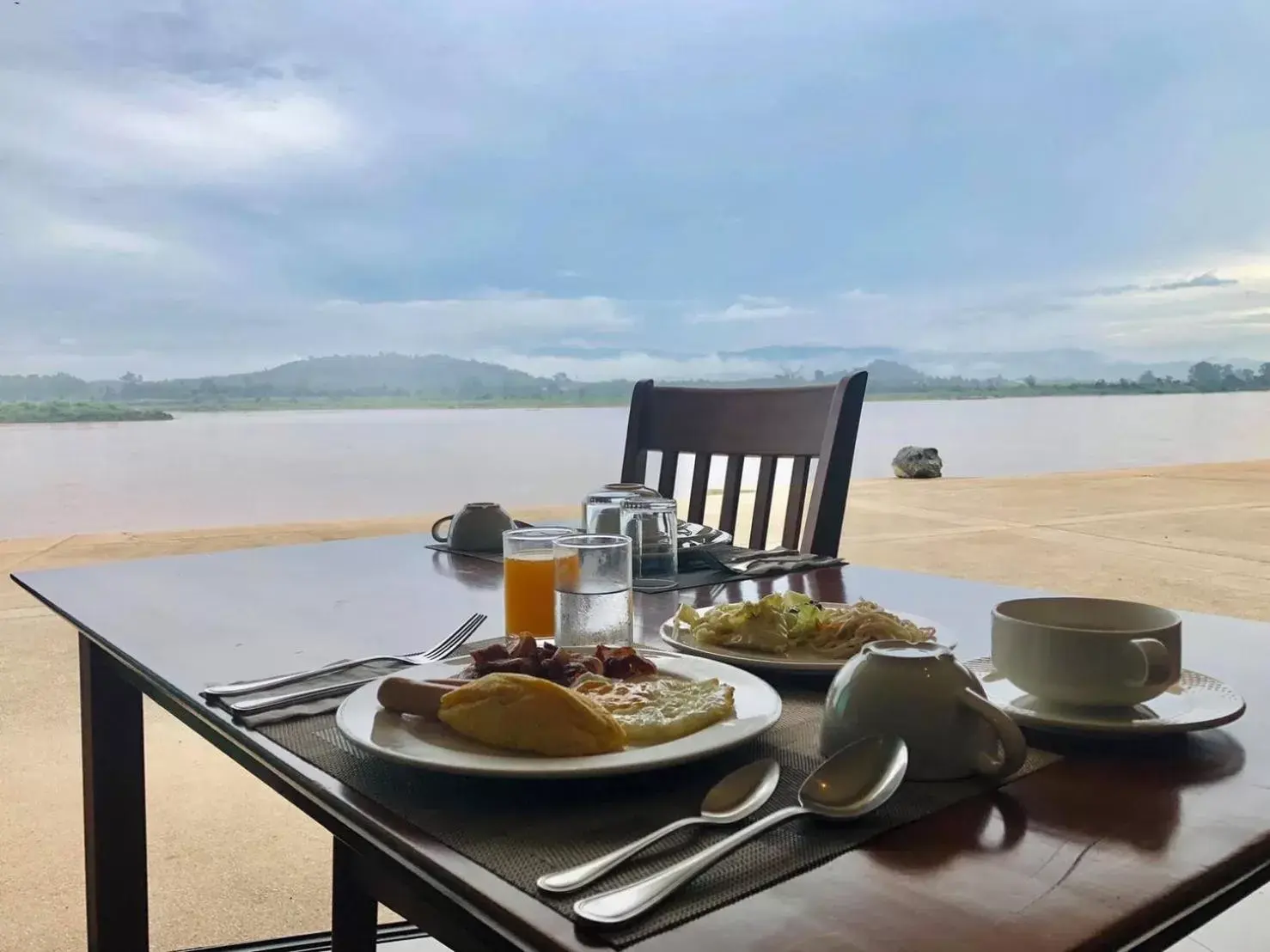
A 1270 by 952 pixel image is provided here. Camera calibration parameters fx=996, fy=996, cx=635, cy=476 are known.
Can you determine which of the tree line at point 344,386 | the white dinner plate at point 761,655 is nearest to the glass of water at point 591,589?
the white dinner plate at point 761,655

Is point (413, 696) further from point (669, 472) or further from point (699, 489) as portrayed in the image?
point (669, 472)

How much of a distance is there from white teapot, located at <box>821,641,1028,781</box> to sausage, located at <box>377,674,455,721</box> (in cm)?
22

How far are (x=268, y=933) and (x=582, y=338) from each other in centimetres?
1754

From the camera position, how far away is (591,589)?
0.80 metres

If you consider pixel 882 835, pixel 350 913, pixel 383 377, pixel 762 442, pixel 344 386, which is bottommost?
pixel 350 913

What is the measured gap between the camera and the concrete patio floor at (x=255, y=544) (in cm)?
168

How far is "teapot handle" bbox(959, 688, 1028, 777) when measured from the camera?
0.50 meters

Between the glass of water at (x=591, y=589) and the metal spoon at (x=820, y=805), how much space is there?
0.32 metres

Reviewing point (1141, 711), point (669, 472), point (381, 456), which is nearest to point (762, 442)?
point (669, 472)

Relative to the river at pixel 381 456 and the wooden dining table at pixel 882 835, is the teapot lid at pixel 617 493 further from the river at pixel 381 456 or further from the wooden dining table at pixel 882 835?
the river at pixel 381 456

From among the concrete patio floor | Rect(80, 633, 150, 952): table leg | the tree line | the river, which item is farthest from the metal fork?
the tree line

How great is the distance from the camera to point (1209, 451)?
12844 mm

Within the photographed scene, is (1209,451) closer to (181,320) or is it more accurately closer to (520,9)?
(520,9)

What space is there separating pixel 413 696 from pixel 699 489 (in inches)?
41.9
